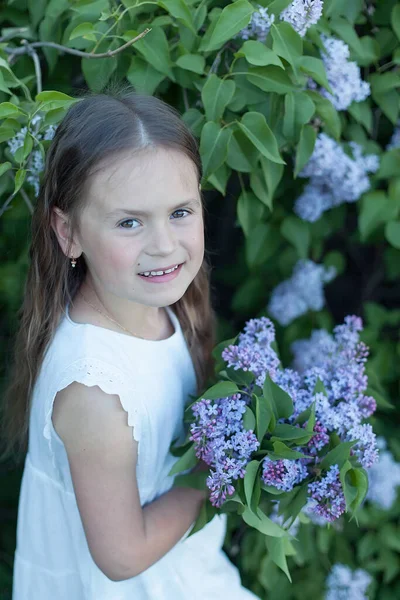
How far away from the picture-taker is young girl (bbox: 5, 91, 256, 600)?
122cm

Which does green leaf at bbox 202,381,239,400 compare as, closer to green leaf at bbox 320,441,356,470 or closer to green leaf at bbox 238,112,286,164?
green leaf at bbox 320,441,356,470

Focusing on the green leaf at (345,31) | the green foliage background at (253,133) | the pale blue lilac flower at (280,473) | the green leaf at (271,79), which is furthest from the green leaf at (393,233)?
the pale blue lilac flower at (280,473)

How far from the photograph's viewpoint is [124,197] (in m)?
1.19

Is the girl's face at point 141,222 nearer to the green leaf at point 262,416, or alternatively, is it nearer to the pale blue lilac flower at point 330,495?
the green leaf at point 262,416

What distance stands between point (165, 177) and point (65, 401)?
44 centimetres

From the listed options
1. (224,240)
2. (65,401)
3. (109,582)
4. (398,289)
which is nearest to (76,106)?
(65,401)

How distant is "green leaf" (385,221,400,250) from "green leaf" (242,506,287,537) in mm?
786

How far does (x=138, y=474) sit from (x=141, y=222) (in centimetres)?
53

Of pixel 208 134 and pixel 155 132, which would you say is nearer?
pixel 155 132

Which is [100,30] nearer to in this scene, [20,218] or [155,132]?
[155,132]

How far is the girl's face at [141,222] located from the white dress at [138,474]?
0.15 metres

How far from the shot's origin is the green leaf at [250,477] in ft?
3.78

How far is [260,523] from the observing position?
1.24 m

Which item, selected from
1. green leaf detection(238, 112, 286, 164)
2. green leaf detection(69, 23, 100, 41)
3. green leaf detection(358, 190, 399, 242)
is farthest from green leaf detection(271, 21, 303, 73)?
green leaf detection(358, 190, 399, 242)
